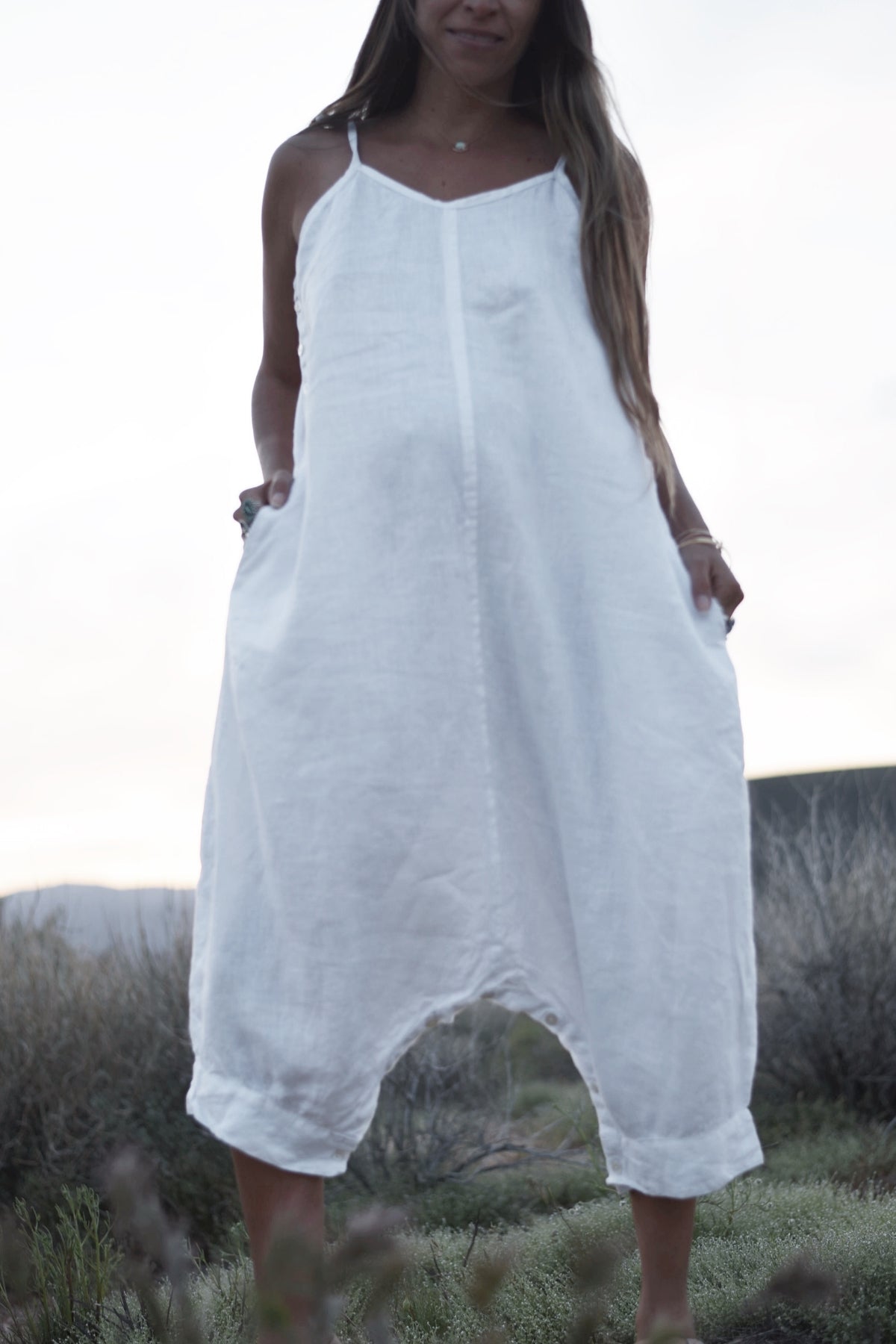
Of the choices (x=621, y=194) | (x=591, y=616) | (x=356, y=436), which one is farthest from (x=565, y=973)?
(x=621, y=194)

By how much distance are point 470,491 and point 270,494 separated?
14.0 inches

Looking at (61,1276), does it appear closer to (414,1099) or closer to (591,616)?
(591,616)

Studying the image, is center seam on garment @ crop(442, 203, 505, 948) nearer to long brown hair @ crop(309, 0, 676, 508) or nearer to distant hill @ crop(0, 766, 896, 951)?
long brown hair @ crop(309, 0, 676, 508)

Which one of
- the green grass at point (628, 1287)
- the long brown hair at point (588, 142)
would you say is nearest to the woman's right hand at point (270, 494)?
the long brown hair at point (588, 142)

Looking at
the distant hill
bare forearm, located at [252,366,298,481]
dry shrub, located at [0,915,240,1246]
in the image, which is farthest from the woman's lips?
the distant hill

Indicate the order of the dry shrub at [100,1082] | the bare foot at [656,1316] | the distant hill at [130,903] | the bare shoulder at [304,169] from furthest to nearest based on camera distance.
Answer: the distant hill at [130,903], the dry shrub at [100,1082], the bare shoulder at [304,169], the bare foot at [656,1316]

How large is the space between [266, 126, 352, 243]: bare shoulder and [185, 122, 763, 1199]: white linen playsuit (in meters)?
0.20

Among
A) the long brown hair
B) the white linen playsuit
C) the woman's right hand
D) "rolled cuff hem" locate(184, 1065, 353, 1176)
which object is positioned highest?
the long brown hair

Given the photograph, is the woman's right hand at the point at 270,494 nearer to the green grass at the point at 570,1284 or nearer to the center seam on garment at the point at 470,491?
the center seam on garment at the point at 470,491

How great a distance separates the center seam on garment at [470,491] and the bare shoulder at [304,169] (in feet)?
0.86

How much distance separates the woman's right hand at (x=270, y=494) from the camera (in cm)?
186

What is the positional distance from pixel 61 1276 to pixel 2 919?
13.1 ft

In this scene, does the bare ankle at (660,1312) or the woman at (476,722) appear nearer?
the woman at (476,722)

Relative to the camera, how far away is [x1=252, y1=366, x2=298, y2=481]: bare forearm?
6.85ft
